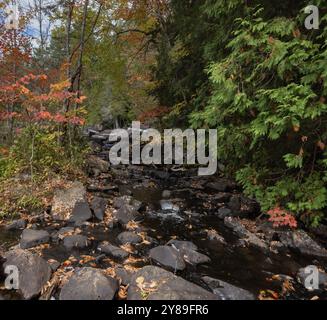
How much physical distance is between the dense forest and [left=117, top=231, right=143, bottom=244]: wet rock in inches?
70.2

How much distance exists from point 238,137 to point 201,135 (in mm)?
1806

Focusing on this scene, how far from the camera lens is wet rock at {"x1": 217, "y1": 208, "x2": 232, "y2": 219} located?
7737 millimetres

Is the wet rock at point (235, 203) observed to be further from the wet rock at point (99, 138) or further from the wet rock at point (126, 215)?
the wet rock at point (99, 138)

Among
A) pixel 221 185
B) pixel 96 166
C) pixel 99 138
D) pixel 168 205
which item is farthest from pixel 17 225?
pixel 99 138

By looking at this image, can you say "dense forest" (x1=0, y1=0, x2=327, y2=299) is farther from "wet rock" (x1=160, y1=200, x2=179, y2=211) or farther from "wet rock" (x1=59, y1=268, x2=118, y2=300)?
"wet rock" (x1=160, y1=200, x2=179, y2=211)

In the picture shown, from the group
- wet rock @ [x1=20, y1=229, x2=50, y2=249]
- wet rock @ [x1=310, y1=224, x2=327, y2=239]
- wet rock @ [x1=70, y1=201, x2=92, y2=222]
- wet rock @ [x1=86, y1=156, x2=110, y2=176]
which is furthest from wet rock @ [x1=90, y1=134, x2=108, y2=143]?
wet rock @ [x1=310, y1=224, x2=327, y2=239]

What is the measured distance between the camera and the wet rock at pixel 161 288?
3834mm

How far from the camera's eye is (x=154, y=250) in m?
5.42

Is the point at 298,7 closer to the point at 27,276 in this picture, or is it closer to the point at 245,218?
the point at 245,218

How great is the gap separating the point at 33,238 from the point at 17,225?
0.96 metres

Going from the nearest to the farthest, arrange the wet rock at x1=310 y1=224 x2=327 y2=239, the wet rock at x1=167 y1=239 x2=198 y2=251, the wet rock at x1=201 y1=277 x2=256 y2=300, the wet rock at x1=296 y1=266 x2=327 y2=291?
1. the wet rock at x1=201 y1=277 x2=256 y2=300
2. the wet rock at x1=296 y1=266 x2=327 y2=291
3. the wet rock at x1=167 y1=239 x2=198 y2=251
4. the wet rock at x1=310 y1=224 x2=327 y2=239

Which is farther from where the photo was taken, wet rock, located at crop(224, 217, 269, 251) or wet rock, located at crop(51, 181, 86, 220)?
wet rock, located at crop(51, 181, 86, 220)

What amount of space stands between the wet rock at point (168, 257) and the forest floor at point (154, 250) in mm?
17
